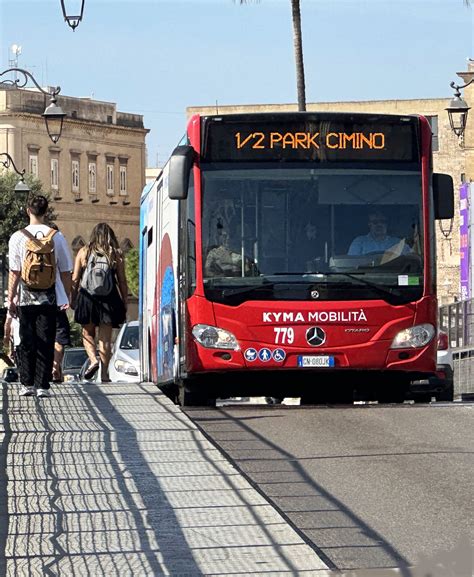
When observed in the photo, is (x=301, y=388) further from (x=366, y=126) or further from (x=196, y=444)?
(x=196, y=444)

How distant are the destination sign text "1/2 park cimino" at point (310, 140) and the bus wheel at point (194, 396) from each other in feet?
8.90

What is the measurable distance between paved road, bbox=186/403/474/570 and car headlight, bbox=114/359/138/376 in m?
9.40

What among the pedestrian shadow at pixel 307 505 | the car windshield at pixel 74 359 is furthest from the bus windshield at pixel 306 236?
the car windshield at pixel 74 359

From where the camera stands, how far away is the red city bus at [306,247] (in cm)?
1930

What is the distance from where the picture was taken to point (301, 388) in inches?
805

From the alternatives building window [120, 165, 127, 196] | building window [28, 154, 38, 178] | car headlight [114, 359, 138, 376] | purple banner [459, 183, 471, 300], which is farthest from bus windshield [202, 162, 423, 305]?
building window [120, 165, 127, 196]

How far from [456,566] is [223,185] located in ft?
35.2

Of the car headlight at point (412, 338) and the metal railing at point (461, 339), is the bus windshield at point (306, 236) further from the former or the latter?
the metal railing at point (461, 339)

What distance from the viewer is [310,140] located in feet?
65.2

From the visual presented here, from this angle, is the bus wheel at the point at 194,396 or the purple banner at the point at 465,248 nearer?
the bus wheel at the point at 194,396

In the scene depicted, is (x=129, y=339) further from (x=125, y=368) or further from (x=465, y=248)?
(x=465, y=248)

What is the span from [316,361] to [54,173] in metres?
93.7

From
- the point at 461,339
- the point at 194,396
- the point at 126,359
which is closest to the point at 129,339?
the point at 126,359

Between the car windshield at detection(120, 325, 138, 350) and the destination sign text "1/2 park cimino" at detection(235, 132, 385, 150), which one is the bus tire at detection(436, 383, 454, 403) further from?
the destination sign text "1/2 park cimino" at detection(235, 132, 385, 150)
